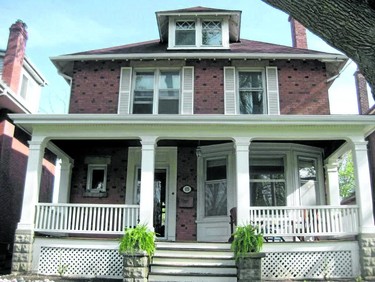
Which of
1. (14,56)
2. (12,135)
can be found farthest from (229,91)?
(14,56)

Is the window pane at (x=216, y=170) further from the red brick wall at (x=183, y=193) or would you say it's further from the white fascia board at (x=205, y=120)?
the white fascia board at (x=205, y=120)

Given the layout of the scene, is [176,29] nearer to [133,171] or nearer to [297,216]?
[133,171]

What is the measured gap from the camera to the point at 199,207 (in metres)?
10.8

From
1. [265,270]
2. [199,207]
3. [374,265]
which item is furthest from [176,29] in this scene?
[374,265]

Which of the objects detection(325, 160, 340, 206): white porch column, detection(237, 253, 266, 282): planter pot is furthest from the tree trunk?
detection(325, 160, 340, 206): white porch column

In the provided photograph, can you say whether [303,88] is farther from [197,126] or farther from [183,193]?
[183,193]

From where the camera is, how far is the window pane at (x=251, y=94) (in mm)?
11492

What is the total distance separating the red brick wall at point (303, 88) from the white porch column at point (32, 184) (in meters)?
6.23

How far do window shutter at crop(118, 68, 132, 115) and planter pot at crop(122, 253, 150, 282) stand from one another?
462 cm

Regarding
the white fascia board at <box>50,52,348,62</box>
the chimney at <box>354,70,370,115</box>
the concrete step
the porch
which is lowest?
the concrete step

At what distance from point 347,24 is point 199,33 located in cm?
1028

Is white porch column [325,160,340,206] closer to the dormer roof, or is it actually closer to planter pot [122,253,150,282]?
the dormer roof

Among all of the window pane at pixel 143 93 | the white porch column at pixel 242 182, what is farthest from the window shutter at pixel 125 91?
the white porch column at pixel 242 182

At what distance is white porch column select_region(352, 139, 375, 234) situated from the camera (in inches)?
333
